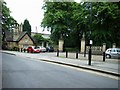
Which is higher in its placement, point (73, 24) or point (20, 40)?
point (73, 24)

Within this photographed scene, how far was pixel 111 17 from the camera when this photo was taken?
3891cm

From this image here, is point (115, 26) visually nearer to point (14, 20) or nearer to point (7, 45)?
point (14, 20)

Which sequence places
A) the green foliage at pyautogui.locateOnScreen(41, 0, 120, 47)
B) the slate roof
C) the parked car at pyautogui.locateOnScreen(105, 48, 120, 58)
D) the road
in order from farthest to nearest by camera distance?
1. the slate roof
2. the green foliage at pyautogui.locateOnScreen(41, 0, 120, 47)
3. the parked car at pyautogui.locateOnScreen(105, 48, 120, 58)
4. the road

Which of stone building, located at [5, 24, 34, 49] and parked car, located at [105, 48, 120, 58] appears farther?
stone building, located at [5, 24, 34, 49]

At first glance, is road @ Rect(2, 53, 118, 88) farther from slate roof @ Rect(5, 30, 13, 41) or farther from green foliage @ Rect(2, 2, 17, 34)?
slate roof @ Rect(5, 30, 13, 41)

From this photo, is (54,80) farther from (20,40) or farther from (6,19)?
(20,40)

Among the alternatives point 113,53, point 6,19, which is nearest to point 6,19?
point 6,19

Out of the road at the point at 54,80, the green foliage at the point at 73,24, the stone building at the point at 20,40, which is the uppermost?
the green foliage at the point at 73,24

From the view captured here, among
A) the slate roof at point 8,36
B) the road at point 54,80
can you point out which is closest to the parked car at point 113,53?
the road at point 54,80

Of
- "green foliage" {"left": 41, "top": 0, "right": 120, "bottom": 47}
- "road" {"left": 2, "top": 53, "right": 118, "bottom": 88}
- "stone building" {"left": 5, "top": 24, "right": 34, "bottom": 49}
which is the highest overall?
"green foliage" {"left": 41, "top": 0, "right": 120, "bottom": 47}

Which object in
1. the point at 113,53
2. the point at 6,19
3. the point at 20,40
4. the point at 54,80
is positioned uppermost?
the point at 6,19

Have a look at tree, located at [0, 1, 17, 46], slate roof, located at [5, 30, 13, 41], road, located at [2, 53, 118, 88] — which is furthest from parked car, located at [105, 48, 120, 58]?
slate roof, located at [5, 30, 13, 41]

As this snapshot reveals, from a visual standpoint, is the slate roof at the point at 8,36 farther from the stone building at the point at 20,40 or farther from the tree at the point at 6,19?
the tree at the point at 6,19

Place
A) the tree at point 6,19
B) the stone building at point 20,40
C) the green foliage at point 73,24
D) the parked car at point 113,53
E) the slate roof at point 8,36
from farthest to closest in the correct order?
the slate roof at point 8,36 → the stone building at point 20,40 → the tree at point 6,19 → the green foliage at point 73,24 → the parked car at point 113,53
